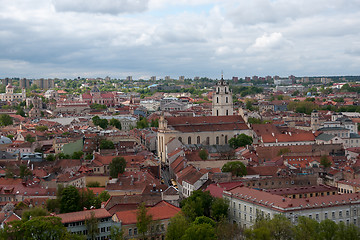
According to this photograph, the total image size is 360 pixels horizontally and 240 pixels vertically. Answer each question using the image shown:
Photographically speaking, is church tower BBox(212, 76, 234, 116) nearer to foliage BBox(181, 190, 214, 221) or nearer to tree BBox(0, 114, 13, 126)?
foliage BBox(181, 190, 214, 221)

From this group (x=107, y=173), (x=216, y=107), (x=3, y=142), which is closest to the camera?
(x=107, y=173)

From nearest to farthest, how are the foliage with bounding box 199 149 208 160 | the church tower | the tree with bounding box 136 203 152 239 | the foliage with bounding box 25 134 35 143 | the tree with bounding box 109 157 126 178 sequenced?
the tree with bounding box 136 203 152 239 → the tree with bounding box 109 157 126 178 → the foliage with bounding box 199 149 208 160 → the foliage with bounding box 25 134 35 143 → the church tower

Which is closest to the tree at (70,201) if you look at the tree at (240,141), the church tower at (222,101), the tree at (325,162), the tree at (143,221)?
the tree at (143,221)

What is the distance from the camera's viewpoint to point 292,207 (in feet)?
130

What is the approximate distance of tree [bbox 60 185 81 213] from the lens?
45406 millimetres

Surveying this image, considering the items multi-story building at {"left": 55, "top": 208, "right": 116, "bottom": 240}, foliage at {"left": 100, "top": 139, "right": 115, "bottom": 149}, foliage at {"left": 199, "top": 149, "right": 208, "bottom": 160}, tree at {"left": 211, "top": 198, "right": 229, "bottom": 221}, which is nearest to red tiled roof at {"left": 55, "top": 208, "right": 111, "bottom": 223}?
multi-story building at {"left": 55, "top": 208, "right": 116, "bottom": 240}

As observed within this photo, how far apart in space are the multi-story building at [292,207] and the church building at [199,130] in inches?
1298

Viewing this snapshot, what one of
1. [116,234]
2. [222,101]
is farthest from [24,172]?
[222,101]

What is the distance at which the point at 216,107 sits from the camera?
308 ft

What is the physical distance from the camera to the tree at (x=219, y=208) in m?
43.9

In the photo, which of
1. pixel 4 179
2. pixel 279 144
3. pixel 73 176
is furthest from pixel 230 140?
pixel 4 179

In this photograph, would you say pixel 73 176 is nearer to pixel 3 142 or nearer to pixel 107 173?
pixel 107 173

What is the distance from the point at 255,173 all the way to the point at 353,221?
16439mm

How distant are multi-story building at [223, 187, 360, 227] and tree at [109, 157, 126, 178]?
61.0 ft
